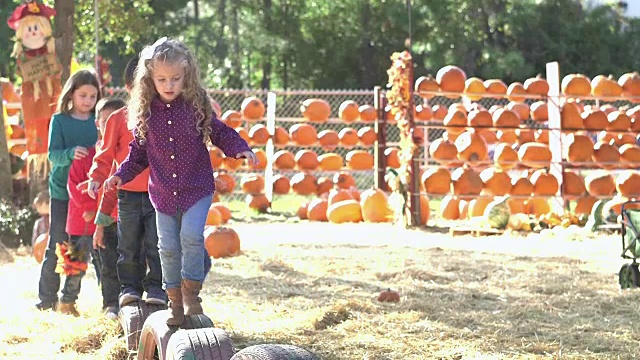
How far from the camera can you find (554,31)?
28.2m

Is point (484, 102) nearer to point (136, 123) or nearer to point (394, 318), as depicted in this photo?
point (394, 318)

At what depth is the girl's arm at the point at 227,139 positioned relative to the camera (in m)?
4.21

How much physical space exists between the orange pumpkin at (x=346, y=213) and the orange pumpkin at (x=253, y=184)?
2.29 metres

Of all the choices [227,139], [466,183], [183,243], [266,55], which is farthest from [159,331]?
[266,55]

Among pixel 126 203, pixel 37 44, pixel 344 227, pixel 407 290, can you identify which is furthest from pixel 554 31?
pixel 126 203

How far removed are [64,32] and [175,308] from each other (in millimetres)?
6741

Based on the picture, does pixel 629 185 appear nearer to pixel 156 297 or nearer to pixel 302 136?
pixel 302 136

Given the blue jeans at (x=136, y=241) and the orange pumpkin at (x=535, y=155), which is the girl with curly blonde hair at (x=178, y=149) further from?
the orange pumpkin at (x=535, y=155)

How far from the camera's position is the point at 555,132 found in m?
12.5

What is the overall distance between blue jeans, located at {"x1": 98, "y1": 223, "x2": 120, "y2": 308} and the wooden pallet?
19.6 feet

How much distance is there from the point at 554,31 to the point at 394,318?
23649 millimetres

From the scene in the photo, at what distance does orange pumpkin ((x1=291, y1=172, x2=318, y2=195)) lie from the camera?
15703 mm

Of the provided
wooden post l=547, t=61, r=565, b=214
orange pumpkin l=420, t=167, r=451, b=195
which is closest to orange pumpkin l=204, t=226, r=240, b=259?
orange pumpkin l=420, t=167, r=451, b=195

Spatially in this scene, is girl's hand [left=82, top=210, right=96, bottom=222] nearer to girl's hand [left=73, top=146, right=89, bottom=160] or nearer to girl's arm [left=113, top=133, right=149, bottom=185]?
girl's hand [left=73, top=146, right=89, bottom=160]
